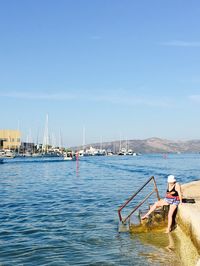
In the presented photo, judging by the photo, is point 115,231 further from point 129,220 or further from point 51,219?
point 51,219

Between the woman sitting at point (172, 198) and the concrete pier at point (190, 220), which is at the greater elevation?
the woman sitting at point (172, 198)

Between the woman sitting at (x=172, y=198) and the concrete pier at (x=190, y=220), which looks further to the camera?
the woman sitting at (x=172, y=198)

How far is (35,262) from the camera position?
12.3 metres

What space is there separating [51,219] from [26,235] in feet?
12.2

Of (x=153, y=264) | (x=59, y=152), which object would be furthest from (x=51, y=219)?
(x=59, y=152)

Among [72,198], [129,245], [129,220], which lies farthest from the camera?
[72,198]

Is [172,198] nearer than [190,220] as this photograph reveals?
No

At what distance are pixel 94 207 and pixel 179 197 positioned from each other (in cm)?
984

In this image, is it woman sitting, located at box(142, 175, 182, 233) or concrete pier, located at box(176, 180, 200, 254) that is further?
woman sitting, located at box(142, 175, 182, 233)

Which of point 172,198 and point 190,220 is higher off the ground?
point 172,198

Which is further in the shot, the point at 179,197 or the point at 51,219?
the point at 51,219

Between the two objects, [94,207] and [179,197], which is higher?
[179,197]

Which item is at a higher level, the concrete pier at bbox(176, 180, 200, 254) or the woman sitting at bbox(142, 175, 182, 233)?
the woman sitting at bbox(142, 175, 182, 233)

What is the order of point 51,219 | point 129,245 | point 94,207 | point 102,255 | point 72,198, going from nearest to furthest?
point 102,255 < point 129,245 < point 51,219 < point 94,207 < point 72,198
